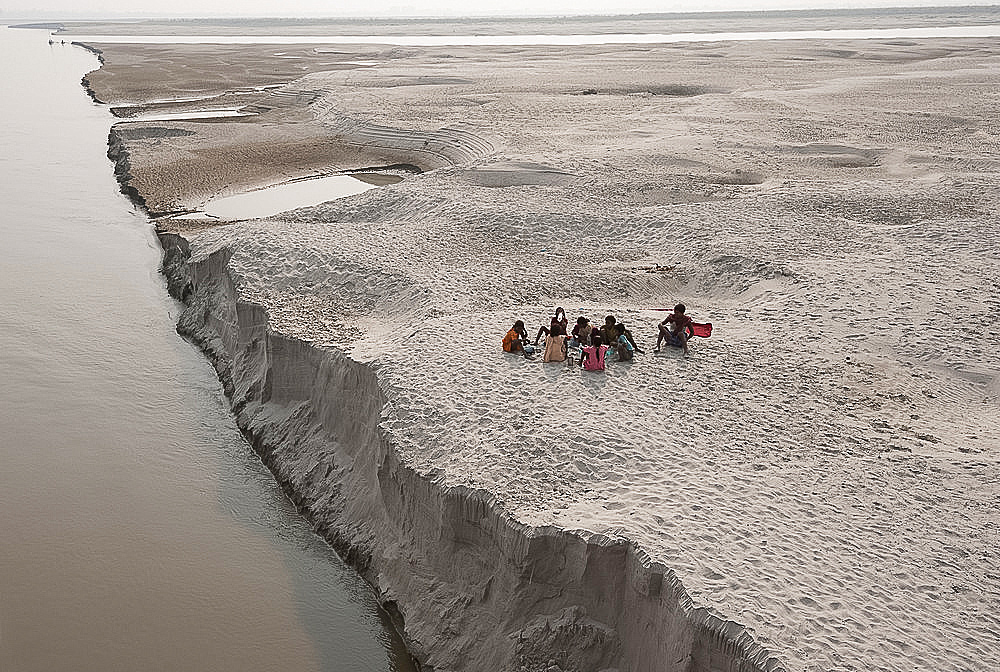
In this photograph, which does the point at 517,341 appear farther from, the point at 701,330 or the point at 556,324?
the point at 701,330

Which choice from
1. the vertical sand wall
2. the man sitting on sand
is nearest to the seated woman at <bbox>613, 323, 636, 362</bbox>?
the man sitting on sand

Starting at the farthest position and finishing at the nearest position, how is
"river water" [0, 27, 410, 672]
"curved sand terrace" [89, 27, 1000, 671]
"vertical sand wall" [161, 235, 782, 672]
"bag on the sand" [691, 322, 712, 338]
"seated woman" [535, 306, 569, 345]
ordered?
"bag on the sand" [691, 322, 712, 338]
"seated woman" [535, 306, 569, 345]
"river water" [0, 27, 410, 672]
"curved sand terrace" [89, 27, 1000, 671]
"vertical sand wall" [161, 235, 782, 672]

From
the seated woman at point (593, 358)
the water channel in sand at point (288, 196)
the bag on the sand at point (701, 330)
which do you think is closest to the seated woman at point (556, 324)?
the seated woman at point (593, 358)

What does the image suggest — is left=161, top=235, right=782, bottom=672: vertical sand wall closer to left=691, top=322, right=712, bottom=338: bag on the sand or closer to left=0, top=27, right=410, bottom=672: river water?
left=0, top=27, right=410, bottom=672: river water

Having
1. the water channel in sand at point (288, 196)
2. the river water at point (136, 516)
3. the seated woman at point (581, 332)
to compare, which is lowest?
the river water at point (136, 516)

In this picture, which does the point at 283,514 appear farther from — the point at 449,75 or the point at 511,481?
the point at 449,75

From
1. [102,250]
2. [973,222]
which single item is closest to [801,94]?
[973,222]

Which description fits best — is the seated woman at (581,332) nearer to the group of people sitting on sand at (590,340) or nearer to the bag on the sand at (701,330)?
the group of people sitting on sand at (590,340)

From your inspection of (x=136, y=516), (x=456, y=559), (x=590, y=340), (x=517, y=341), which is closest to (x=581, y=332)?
(x=590, y=340)
